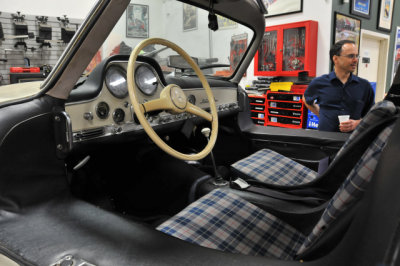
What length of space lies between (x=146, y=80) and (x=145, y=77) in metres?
0.02

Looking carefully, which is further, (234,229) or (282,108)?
(282,108)

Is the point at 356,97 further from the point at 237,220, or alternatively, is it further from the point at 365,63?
the point at 365,63

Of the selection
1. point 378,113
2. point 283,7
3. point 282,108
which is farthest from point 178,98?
point 283,7

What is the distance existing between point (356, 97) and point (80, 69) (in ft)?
8.69

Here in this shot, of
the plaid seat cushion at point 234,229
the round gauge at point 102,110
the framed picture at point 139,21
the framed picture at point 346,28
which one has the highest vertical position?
the framed picture at point 346,28

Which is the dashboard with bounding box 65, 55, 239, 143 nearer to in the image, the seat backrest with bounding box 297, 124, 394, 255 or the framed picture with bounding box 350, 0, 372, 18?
the seat backrest with bounding box 297, 124, 394, 255

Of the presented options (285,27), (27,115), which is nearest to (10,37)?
(285,27)

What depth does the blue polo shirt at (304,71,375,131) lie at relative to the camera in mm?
2896

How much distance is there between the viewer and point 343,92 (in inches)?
115

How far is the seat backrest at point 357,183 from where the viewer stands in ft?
2.00

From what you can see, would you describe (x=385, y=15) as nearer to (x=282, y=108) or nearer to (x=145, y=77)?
(x=282, y=108)

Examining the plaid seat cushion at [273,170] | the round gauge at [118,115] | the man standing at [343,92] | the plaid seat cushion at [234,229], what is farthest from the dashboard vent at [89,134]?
the man standing at [343,92]

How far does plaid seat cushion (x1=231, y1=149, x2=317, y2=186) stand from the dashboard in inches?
18.8

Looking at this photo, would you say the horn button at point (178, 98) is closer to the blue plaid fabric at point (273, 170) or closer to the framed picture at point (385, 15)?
the blue plaid fabric at point (273, 170)
